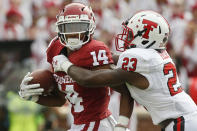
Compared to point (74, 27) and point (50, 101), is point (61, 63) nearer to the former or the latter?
point (74, 27)

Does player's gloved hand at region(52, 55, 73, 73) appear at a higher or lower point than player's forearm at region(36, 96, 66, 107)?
higher

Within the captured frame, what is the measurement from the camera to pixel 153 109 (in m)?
4.12

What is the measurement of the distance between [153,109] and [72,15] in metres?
0.98

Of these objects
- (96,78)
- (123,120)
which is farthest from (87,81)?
(123,120)

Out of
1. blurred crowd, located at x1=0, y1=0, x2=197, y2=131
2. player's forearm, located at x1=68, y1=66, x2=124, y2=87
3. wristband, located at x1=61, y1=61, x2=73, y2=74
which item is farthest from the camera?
blurred crowd, located at x1=0, y1=0, x2=197, y2=131

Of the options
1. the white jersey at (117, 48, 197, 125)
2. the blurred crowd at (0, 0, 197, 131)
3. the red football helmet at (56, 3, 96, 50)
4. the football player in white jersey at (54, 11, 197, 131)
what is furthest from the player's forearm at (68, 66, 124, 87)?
the blurred crowd at (0, 0, 197, 131)

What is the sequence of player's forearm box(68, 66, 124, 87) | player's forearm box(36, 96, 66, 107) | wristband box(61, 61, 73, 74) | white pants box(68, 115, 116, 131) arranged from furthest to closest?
1. player's forearm box(36, 96, 66, 107)
2. white pants box(68, 115, 116, 131)
3. wristband box(61, 61, 73, 74)
4. player's forearm box(68, 66, 124, 87)

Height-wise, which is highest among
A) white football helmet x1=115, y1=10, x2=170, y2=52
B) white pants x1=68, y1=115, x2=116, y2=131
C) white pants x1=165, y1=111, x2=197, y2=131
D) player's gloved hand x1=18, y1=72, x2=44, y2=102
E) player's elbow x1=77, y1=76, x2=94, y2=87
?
white football helmet x1=115, y1=10, x2=170, y2=52

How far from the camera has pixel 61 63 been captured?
4152 mm

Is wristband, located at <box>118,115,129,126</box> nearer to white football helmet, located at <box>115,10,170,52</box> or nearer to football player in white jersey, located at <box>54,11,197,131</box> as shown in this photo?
football player in white jersey, located at <box>54,11,197,131</box>

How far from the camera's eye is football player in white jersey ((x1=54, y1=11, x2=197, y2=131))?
13.1ft

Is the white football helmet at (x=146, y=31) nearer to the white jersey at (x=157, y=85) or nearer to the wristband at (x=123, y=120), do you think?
the white jersey at (x=157, y=85)

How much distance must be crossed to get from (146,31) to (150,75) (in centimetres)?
35

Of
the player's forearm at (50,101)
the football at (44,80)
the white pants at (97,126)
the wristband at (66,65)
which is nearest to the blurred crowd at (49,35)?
the player's forearm at (50,101)
